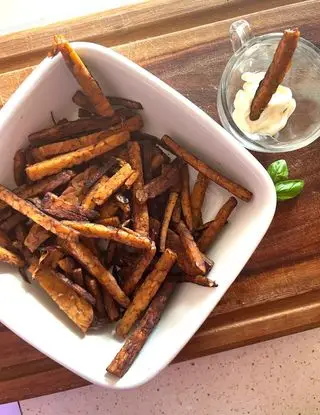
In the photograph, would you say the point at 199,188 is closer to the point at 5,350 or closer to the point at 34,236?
the point at 34,236

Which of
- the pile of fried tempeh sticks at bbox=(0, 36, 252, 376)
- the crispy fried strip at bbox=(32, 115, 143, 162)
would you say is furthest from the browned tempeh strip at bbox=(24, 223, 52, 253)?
the crispy fried strip at bbox=(32, 115, 143, 162)

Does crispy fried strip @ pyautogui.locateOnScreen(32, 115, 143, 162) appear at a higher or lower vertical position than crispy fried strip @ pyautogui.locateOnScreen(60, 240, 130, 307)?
higher

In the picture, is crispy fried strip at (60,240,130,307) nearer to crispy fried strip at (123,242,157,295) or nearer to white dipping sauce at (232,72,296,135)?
crispy fried strip at (123,242,157,295)

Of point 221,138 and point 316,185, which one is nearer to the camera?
point 221,138

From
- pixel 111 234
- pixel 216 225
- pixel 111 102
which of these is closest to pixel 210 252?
pixel 216 225

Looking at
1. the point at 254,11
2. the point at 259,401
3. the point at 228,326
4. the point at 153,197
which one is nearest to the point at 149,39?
the point at 254,11

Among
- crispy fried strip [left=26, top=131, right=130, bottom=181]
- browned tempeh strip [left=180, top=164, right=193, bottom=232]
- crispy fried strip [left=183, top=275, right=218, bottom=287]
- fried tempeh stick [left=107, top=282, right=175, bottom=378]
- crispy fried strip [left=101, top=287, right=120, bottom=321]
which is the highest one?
crispy fried strip [left=26, top=131, right=130, bottom=181]

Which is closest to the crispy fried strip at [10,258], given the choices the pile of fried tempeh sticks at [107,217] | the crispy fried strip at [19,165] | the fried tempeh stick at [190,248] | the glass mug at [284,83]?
the pile of fried tempeh sticks at [107,217]
